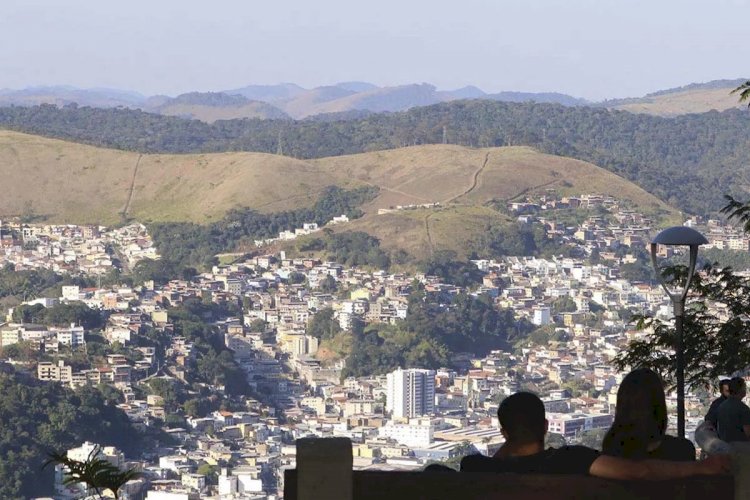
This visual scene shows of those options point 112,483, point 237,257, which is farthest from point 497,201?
point 112,483

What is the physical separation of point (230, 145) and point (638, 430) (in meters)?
100

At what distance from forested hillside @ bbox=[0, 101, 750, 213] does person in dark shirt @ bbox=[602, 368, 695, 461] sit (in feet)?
281

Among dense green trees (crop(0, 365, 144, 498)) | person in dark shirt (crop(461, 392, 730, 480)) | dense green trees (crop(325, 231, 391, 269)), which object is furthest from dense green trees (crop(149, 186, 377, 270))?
person in dark shirt (crop(461, 392, 730, 480))

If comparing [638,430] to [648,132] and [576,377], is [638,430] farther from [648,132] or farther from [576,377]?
Result: [648,132]

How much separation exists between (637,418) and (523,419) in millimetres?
290

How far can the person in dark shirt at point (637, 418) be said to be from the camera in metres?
2.74

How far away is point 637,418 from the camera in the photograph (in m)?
2.77

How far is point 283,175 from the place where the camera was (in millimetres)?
80125

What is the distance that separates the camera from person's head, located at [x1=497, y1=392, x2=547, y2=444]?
296 cm

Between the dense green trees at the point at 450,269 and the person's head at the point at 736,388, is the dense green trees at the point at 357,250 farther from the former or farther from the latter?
the person's head at the point at 736,388

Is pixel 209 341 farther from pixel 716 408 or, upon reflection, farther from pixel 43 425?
pixel 716 408

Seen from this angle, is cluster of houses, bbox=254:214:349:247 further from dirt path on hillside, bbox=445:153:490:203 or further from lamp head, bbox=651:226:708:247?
lamp head, bbox=651:226:708:247

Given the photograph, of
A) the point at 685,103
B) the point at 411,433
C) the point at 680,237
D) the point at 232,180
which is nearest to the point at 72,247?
the point at 232,180

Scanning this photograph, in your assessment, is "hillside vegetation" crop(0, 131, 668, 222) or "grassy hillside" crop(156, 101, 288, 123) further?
"grassy hillside" crop(156, 101, 288, 123)
